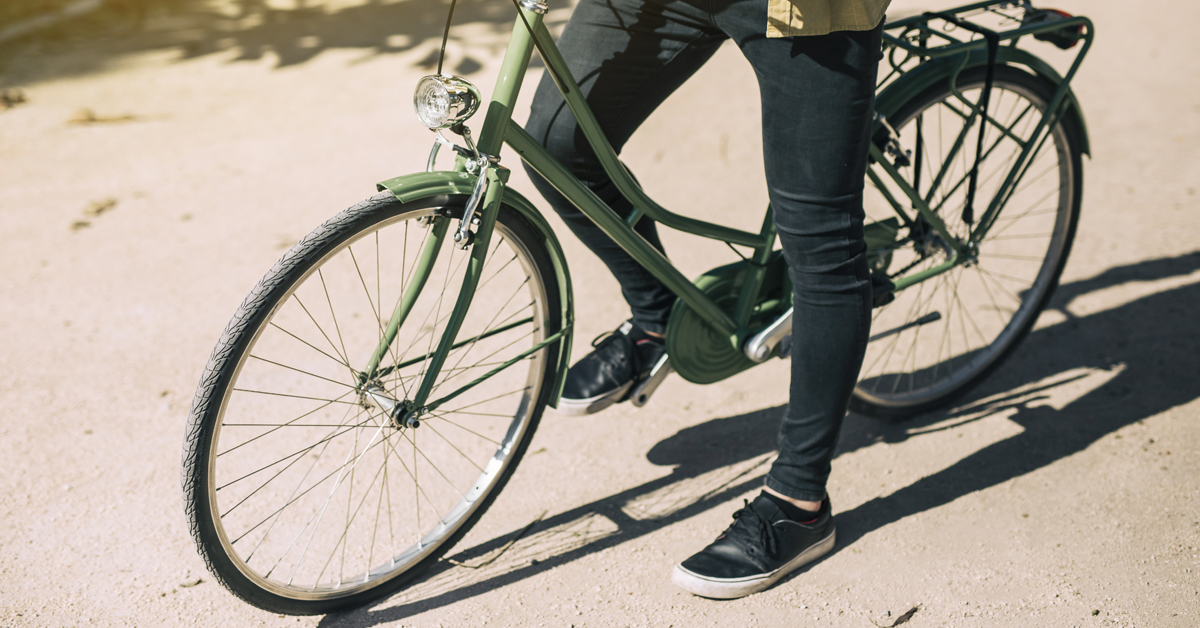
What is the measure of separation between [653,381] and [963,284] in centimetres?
149

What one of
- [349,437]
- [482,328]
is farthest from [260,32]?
[349,437]

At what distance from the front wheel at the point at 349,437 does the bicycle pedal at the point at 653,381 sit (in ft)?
0.82

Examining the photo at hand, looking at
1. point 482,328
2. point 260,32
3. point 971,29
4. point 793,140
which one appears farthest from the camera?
point 260,32

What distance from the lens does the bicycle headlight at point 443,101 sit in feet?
4.85

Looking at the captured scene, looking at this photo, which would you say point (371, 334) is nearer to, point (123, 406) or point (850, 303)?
point (123, 406)

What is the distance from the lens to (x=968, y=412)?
8.11 feet

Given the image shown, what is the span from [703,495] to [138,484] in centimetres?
143

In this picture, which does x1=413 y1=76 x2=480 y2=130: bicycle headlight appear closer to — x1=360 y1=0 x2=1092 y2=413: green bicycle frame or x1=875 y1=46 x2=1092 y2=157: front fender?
x1=360 y1=0 x2=1092 y2=413: green bicycle frame

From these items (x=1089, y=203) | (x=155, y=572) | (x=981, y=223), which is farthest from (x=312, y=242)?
(x=1089, y=203)

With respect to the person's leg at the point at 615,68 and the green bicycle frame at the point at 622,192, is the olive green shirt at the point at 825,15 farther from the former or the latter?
the green bicycle frame at the point at 622,192

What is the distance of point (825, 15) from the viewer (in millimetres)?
1424

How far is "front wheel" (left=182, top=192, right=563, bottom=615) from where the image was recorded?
4.92ft

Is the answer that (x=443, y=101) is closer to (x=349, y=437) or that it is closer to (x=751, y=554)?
(x=751, y=554)

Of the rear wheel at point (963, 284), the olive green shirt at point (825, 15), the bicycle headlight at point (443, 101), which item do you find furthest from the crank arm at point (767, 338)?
the bicycle headlight at point (443, 101)
